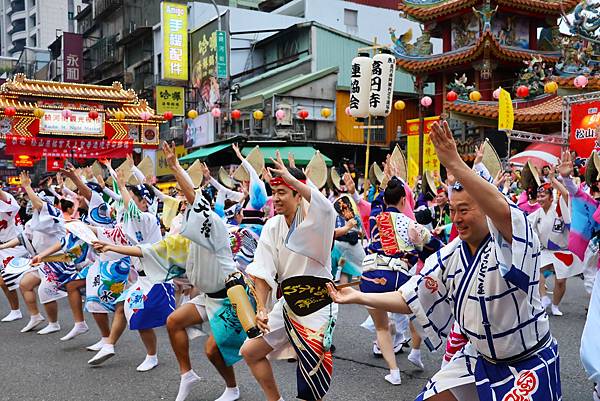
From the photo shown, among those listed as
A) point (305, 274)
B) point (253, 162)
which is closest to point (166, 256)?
point (305, 274)

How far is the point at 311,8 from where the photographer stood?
29047 mm

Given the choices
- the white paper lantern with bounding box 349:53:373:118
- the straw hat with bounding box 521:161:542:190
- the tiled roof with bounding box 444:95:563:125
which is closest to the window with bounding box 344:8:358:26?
the tiled roof with bounding box 444:95:563:125

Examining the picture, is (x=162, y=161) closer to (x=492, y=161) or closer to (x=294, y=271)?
(x=492, y=161)

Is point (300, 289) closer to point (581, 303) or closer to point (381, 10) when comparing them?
point (581, 303)

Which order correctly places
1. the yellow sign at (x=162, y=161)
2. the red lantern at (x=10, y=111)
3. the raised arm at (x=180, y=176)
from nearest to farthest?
the raised arm at (x=180, y=176), the red lantern at (x=10, y=111), the yellow sign at (x=162, y=161)

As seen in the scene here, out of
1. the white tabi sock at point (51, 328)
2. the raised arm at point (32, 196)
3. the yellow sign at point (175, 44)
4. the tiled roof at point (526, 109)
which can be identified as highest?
the yellow sign at point (175, 44)

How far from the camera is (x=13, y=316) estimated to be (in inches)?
324

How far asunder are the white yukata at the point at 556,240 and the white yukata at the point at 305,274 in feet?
13.6

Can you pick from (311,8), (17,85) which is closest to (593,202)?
(17,85)

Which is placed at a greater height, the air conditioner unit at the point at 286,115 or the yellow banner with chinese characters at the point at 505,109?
the air conditioner unit at the point at 286,115

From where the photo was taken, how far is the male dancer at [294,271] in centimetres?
373

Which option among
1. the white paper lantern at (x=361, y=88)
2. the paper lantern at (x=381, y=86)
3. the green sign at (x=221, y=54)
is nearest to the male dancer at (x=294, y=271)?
the paper lantern at (x=381, y=86)

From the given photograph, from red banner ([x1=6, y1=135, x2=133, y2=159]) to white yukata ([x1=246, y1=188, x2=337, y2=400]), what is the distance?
56.4 feet

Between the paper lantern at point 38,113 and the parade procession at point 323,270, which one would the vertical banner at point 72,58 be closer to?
the parade procession at point 323,270
